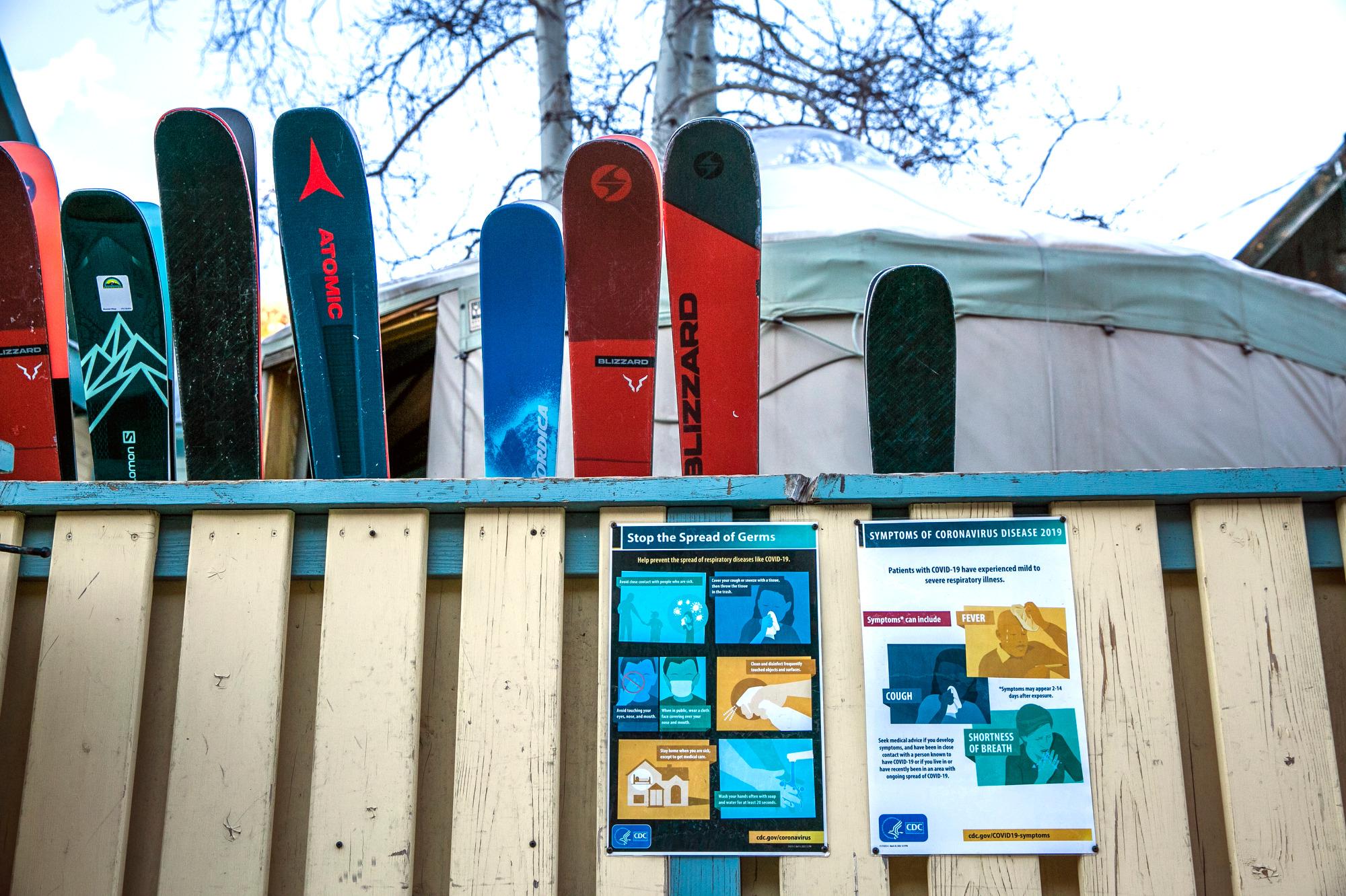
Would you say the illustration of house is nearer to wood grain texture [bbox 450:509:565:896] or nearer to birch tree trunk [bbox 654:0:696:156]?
wood grain texture [bbox 450:509:565:896]

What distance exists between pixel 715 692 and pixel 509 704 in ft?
0.91

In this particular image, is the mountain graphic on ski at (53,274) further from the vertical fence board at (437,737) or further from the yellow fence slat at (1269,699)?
the yellow fence slat at (1269,699)

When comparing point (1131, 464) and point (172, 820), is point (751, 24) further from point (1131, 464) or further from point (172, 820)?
point (172, 820)

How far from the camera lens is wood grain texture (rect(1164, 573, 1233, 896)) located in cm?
126

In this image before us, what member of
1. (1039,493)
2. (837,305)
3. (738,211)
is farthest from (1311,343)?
(1039,493)

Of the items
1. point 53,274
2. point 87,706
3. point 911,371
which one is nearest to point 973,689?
point 911,371

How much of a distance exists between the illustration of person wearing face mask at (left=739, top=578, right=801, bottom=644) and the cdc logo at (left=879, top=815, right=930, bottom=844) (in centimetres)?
25

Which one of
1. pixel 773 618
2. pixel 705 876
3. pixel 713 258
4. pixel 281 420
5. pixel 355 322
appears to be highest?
pixel 281 420

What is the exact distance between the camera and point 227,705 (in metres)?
1.35

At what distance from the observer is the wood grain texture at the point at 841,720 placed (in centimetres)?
126

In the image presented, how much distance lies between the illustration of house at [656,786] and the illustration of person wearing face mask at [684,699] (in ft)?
0.19

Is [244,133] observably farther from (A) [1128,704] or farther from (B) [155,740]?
(A) [1128,704]

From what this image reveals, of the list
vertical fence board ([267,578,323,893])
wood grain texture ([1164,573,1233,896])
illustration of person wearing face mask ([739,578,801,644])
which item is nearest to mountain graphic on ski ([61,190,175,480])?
vertical fence board ([267,578,323,893])

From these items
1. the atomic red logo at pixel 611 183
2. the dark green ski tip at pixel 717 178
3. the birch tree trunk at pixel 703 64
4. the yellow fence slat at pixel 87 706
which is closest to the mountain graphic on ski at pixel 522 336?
the atomic red logo at pixel 611 183
